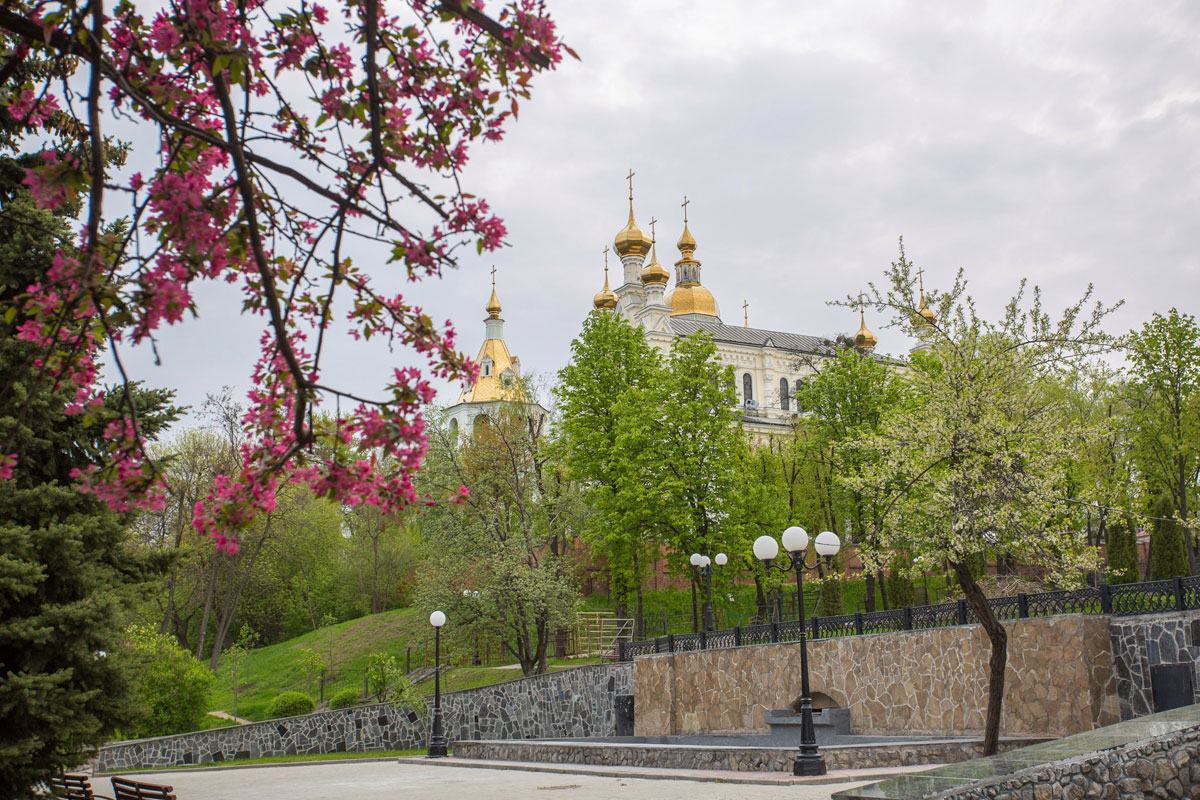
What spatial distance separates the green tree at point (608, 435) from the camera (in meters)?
29.2

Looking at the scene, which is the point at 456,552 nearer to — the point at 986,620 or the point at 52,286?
the point at 986,620

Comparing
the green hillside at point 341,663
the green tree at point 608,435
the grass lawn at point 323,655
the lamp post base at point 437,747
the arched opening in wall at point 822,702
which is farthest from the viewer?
the grass lawn at point 323,655

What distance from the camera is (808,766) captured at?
11859mm

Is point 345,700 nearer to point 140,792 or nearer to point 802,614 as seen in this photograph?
point 140,792

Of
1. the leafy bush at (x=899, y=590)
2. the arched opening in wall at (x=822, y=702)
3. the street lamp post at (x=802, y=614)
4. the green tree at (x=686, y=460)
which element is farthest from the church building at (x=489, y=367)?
the street lamp post at (x=802, y=614)

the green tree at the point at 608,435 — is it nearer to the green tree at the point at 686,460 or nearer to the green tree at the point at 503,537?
the green tree at the point at 686,460

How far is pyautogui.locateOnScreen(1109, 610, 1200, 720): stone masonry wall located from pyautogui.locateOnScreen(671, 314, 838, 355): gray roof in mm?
37986

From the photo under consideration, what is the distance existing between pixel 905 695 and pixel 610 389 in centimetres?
1746

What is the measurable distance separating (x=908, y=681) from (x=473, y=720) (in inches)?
484

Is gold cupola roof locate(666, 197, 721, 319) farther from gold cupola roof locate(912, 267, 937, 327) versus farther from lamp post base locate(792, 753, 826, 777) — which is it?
lamp post base locate(792, 753, 826, 777)

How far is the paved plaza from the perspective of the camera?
11.1m

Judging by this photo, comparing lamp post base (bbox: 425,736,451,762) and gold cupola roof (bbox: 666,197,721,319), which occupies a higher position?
gold cupola roof (bbox: 666,197,721,319)

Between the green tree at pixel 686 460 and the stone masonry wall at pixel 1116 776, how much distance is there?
63.2 feet

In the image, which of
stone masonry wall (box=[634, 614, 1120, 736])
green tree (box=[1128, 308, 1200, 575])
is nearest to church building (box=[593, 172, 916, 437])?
green tree (box=[1128, 308, 1200, 575])
